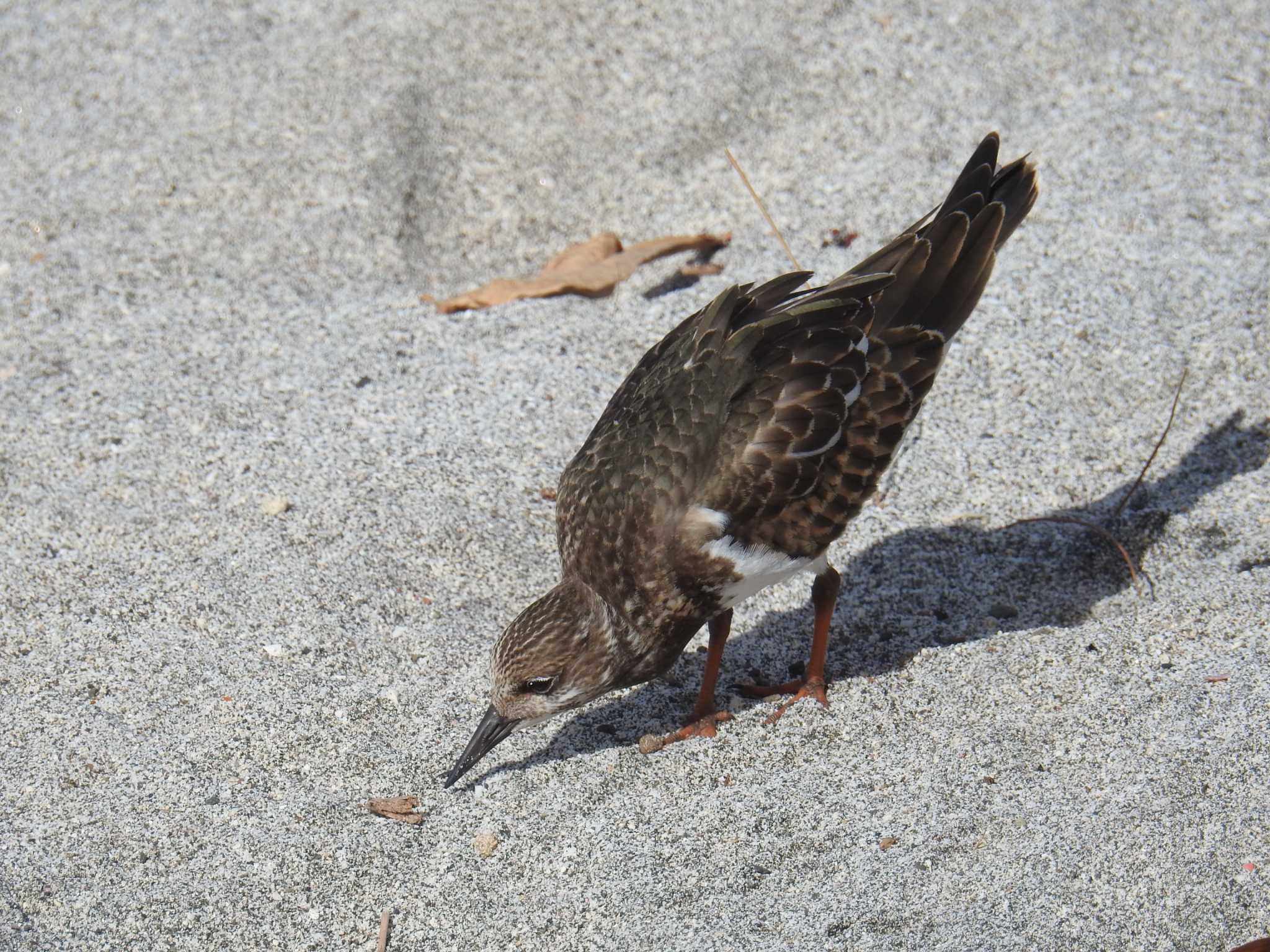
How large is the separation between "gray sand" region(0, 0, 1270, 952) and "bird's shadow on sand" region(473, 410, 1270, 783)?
0.6 inches

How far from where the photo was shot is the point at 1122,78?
579cm

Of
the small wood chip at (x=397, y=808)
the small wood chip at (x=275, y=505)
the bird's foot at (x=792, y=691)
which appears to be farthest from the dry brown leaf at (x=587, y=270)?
the small wood chip at (x=397, y=808)

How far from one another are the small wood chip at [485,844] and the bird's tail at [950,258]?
1682 mm

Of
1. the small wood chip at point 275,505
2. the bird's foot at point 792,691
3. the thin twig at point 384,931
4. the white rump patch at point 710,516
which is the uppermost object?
the small wood chip at point 275,505

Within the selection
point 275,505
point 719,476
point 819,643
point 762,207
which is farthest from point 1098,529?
point 275,505

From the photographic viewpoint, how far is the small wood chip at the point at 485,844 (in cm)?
324

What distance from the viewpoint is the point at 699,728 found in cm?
363

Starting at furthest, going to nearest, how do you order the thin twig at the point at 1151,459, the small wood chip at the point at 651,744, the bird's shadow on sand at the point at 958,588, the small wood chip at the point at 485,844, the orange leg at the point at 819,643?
the thin twig at the point at 1151,459, the bird's shadow on sand at the point at 958,588, the orange leg at the point at 819,643, the small wood chip at the point at 651,744, the small wood chip at the point at 485,844

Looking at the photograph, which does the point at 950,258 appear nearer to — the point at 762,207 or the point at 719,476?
the point at 719,476

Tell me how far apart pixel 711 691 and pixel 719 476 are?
0.69 meters

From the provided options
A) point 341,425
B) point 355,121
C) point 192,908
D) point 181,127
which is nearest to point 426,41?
point 355,121

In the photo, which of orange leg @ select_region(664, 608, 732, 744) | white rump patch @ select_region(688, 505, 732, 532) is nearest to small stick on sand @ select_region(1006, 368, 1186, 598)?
orange leg @ select_region(664, 608, 732, 744)

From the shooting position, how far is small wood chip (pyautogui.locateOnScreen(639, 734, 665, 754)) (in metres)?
3.57

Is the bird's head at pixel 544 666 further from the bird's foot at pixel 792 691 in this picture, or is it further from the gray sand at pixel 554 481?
the bird's foot at pixel 792 691
